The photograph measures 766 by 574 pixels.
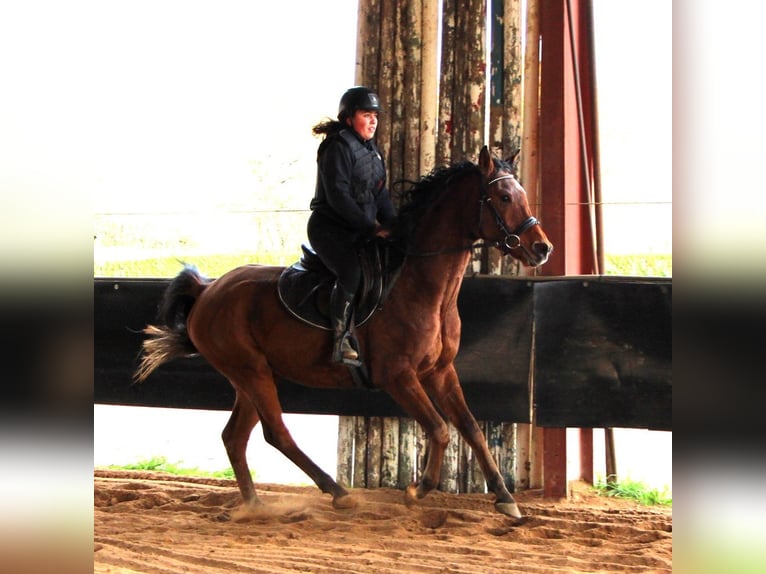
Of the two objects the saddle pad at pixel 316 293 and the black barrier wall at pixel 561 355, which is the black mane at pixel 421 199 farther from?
the black barrier wall at pixel 561 355

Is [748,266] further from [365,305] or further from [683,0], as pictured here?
[365,305]

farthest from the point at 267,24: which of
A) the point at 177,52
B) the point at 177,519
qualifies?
the point at 177,519

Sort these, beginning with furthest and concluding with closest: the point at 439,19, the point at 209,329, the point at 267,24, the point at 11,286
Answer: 1. the point at 267,24
2. the point at 439,19
3. the point at 209,329
4. the point at 11,286

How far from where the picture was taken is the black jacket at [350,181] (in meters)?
5.83

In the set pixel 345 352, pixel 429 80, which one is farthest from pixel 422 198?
pixel 429 80

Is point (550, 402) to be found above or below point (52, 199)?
below

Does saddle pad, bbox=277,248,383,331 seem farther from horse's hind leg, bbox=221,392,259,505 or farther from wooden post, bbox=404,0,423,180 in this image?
wooden post, bbox=404,0,423,180

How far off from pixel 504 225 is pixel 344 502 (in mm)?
2206

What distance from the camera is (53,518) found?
1.08 metres

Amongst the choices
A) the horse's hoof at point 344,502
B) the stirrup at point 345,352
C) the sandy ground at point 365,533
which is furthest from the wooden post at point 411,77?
the sandy ground at point 365,533

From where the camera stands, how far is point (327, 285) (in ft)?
19.6

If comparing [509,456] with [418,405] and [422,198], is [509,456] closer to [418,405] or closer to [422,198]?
[418,405]

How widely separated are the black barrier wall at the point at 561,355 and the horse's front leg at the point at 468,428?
2.11 feet

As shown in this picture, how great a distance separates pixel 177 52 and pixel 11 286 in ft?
45.3
